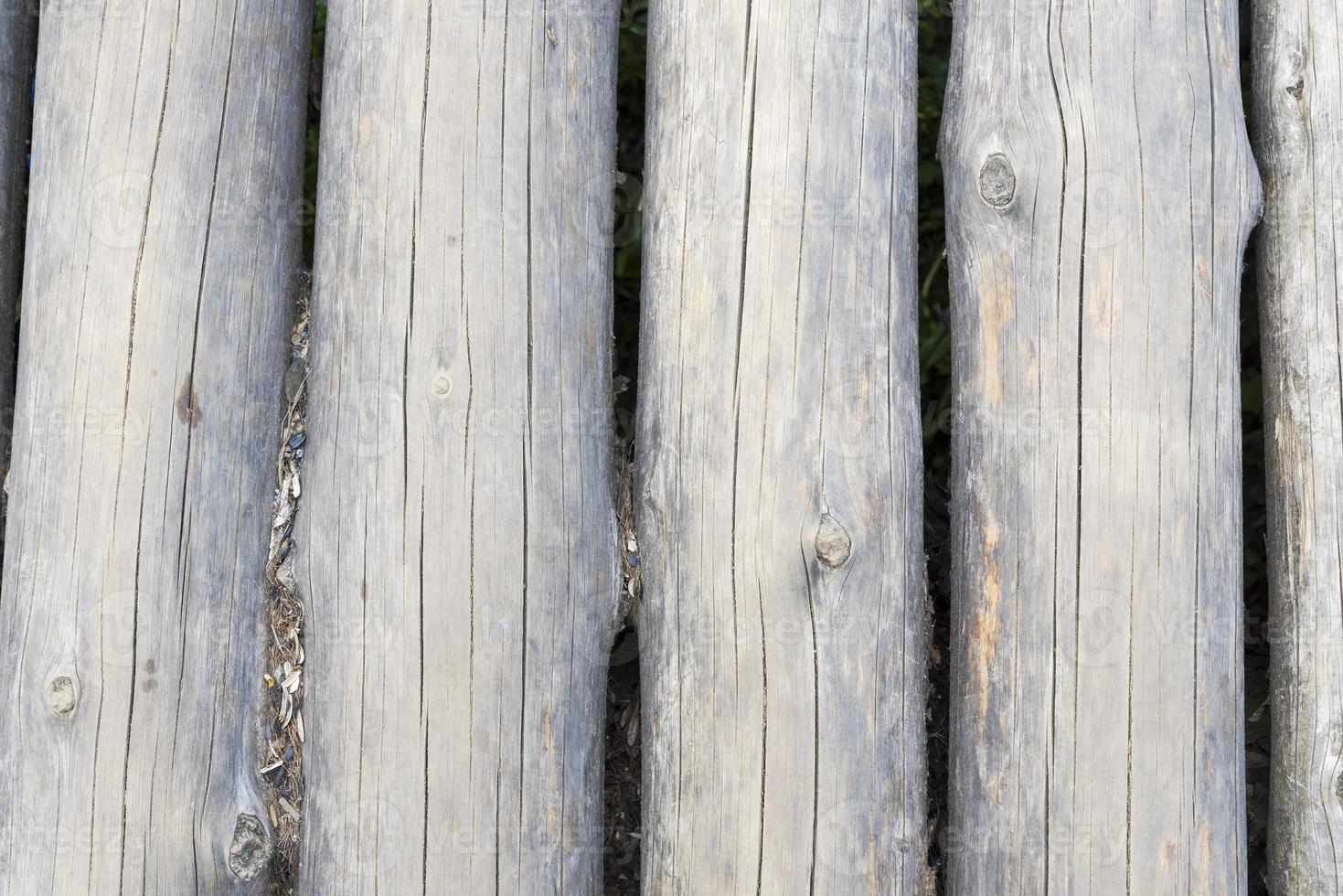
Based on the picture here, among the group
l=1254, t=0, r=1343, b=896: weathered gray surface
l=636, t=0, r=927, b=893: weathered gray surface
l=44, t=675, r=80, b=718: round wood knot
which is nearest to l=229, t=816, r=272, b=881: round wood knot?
l=44, t=675, r=80, b=718: round wood knot

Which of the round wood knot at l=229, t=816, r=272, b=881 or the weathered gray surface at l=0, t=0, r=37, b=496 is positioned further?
the weathered gray surface at l=0, t=0, r=37, b=496

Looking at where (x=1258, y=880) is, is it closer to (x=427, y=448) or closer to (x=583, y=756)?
(x=583, y=756)

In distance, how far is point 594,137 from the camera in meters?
2.01

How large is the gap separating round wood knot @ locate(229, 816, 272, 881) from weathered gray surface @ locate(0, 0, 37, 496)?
0.94m

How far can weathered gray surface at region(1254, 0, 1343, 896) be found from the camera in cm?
198

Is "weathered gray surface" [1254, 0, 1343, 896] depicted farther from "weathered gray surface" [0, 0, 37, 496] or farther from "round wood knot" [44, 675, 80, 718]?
"weathered gray surface" [0, 0, 37, 496]

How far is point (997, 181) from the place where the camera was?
1.94 meters

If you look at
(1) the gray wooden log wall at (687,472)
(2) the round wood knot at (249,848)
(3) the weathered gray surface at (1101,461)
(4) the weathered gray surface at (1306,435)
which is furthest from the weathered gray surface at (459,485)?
(4) the weathered gray surface at (1306,435)

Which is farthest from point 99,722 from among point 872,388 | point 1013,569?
point 1013,569

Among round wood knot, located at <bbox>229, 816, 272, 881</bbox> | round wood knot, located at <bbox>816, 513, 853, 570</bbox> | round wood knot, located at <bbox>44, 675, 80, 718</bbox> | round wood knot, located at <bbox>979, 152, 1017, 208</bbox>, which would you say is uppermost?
round wood knot, located at <bbox>979, 152, 1017, 208</bbox>

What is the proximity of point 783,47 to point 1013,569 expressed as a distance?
111 centimetres

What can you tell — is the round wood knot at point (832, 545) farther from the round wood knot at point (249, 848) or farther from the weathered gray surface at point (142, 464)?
the round wood knot at point (249, 848)

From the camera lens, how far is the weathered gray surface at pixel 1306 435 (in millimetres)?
1984

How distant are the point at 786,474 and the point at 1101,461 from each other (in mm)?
614
